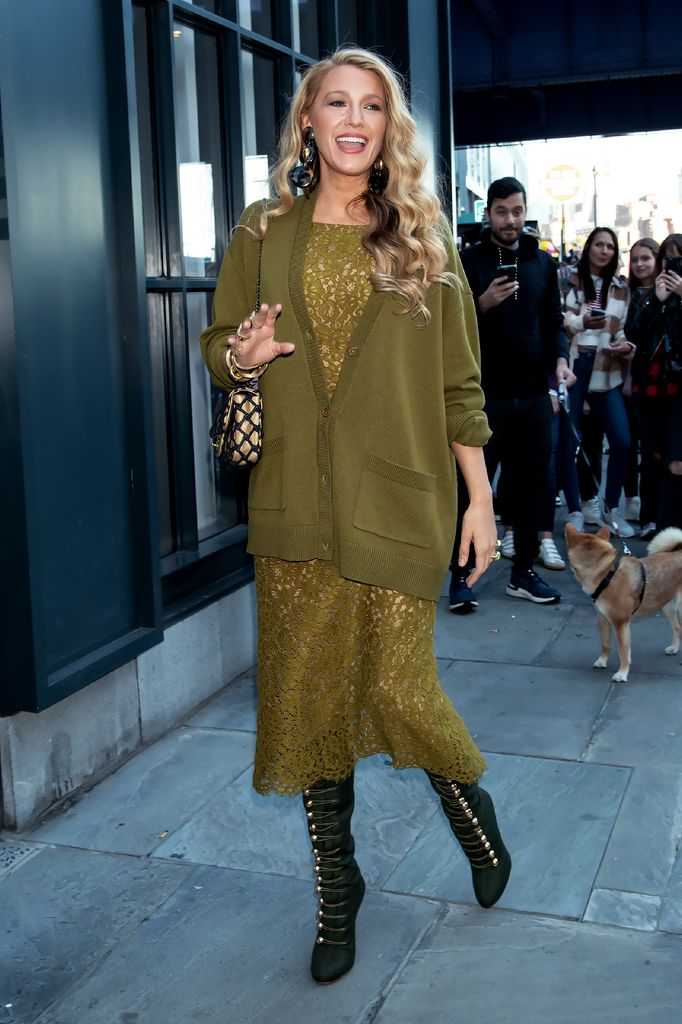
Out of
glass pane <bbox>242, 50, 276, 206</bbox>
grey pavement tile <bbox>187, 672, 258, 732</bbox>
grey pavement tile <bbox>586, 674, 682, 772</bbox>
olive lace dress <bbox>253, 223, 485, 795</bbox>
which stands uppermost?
glass pane <bbox>242, 50, 276, 206</bbox>

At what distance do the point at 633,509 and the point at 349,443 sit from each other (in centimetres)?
729

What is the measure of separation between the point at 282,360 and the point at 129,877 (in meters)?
1.83

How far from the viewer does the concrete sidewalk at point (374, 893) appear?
3.14 meters

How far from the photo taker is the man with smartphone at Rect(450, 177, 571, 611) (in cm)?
679

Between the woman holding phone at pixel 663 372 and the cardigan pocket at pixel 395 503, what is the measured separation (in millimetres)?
4615

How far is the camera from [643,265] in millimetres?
9188

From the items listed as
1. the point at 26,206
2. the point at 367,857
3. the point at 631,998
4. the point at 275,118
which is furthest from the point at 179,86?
the point at 631,998

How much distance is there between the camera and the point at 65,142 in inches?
166

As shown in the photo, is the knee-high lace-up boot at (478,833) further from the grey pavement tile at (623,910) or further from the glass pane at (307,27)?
the glass pane at (307,27)

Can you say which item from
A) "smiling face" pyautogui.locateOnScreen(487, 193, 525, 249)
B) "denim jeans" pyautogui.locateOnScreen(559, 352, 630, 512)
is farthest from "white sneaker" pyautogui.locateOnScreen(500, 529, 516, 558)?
"smiling face" pyautogui.locateOnScreen(487, 193, 525, 249)

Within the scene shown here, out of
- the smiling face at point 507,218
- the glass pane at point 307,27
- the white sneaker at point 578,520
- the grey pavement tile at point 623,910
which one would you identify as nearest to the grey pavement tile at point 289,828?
the grey pavement tile at point 623,910

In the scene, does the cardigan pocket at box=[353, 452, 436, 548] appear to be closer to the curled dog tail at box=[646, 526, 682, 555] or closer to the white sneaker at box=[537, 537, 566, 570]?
the curled dog tail at box=[646, 526, 682, 555]

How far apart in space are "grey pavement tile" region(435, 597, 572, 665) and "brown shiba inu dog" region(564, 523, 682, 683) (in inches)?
19.2

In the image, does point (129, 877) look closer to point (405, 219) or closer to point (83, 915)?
point (83, 915)
